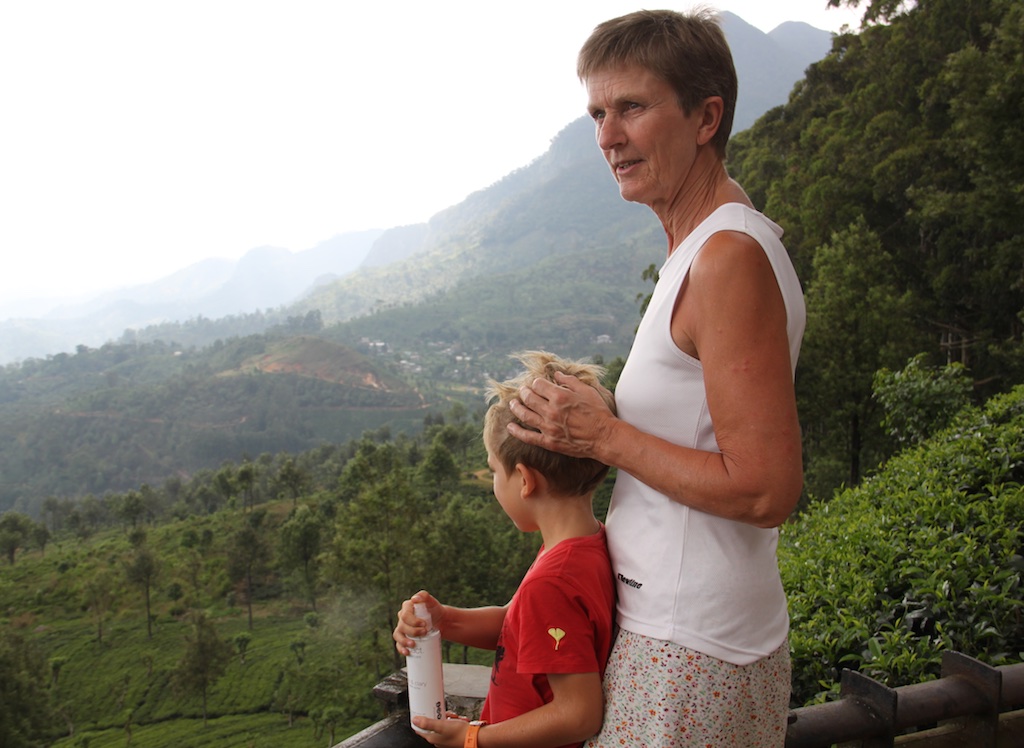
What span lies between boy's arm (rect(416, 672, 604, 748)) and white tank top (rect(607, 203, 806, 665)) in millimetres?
128

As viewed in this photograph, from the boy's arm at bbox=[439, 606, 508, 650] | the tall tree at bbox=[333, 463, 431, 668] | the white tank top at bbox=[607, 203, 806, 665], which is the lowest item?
the tall tree at bbox=[333, 463, 431, 668]

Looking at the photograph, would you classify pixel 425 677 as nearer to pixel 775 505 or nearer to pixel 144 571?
pixel 775 505

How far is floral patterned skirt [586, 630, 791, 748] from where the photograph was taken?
1.19m

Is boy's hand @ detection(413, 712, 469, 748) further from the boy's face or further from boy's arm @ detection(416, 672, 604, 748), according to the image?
the boy's face

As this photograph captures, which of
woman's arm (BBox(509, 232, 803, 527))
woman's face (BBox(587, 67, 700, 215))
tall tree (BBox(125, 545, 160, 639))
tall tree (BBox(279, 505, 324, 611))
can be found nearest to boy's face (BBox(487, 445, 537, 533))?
woman's arm (BBox(509, 232, 803, 527))

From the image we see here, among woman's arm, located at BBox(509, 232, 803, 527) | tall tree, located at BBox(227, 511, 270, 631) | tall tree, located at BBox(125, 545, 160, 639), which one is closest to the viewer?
woman's arm, located at BBox(509, 232, 803, 527)

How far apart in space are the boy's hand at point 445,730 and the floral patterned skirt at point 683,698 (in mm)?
253

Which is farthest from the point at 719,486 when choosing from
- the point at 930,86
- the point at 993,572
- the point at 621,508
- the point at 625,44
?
the point at 930,86

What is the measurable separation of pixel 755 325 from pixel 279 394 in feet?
316

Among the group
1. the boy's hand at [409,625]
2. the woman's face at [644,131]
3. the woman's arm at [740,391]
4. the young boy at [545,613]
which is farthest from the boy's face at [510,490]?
the woman's face at [644,131]

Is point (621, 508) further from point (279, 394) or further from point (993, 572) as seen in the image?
point (279, 394)

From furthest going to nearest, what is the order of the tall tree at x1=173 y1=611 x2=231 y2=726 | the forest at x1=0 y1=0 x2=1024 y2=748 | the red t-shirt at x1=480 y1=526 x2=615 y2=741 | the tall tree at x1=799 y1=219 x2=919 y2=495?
the tall tree at x1=173 y1=611 x2=231 y2=726
the tall tree at x1=799 y1=219 x2=919 y2=495
the forest at x1=0 y1=0 x2=1024 y2=748
the red t-shirt at x1=480 y1=526 x2=615 y2=741

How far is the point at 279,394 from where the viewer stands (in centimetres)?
9306

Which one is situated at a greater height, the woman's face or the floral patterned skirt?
the woman's face
